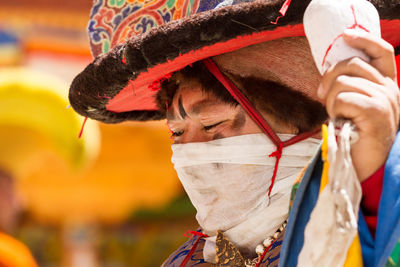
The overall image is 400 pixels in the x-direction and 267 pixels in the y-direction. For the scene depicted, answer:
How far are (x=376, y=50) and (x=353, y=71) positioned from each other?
56mm

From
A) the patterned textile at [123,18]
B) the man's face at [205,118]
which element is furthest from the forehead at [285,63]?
the patterned textile at [123,18]

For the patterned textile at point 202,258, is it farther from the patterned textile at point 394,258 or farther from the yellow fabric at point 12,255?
the yellow fabric at point 12,255

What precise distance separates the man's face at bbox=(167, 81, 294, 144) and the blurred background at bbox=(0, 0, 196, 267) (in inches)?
156

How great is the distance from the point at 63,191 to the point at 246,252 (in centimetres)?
578

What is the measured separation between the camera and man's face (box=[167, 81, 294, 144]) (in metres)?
1.80

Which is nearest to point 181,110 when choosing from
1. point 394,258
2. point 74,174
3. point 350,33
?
point 350,33

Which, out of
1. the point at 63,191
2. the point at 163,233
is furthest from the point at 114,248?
the point at 63,191

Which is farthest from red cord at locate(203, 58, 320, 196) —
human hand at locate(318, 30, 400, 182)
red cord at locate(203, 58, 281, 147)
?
human hand at locate(318, 30, 400, 182)

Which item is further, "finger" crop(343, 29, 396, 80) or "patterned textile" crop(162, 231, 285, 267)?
"patterned textile" crop(162, 231, 285, 267)

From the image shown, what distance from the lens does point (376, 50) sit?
118cm

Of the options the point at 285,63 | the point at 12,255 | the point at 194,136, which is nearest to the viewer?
Result: the point at 285,63

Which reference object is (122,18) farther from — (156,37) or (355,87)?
(355,87)

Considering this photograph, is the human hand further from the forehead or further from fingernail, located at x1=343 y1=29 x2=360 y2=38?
the forehead

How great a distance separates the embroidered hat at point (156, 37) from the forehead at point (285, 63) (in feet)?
0.17
